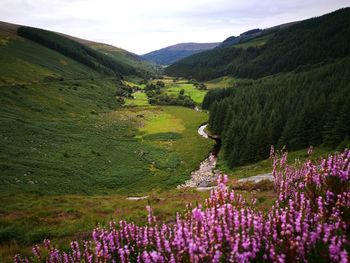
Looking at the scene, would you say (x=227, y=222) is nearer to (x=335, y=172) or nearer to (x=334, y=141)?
(x=335, y=172)

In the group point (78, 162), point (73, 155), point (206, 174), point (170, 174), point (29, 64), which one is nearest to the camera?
point (78, 162)

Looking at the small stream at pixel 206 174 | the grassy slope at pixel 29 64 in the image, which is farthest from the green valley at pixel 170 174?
the grassy slope at pixel 29 64

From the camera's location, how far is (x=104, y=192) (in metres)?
47.9

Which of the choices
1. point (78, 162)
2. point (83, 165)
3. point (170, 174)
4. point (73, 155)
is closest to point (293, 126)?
point (170, 174)

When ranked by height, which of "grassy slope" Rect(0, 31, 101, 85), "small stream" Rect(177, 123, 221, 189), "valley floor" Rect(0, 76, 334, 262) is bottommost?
"small stream" Rect(177, 123, 221, 189)

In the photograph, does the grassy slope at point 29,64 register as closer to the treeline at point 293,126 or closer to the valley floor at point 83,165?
the valley floor at point 83,165

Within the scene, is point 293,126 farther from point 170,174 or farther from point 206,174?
point 170,174

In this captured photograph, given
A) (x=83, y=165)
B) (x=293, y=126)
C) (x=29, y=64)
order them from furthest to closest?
1. (x=29, y=64)
2. (x=293, y=126)
3. (x=83, y=165)

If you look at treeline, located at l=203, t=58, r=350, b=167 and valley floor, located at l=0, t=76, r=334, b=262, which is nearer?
valley floor, located at l=0, t=76, r=334, b=262

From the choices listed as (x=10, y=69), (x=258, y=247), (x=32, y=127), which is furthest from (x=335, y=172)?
(x=10, y=69)

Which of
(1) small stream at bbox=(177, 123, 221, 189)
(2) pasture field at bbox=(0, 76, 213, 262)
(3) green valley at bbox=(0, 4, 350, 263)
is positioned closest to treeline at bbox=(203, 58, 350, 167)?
(3) green valley at bbox=(0, 4, 350, 263)

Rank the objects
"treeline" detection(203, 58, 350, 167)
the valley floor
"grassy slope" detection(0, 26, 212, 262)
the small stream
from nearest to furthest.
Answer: the valley floor
"grassy slope" detection(0, 26, 212, 262)
"treeline" detection(203, 58, 350, 167)
the small stream

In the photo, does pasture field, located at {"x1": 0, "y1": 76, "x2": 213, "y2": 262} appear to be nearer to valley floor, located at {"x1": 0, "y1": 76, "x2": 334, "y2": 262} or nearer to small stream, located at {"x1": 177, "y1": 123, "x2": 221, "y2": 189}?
valley floor, located at {"x1": 0, "y1": 76, "x2": 334, "y2": 262}

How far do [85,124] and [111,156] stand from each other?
27905mm
